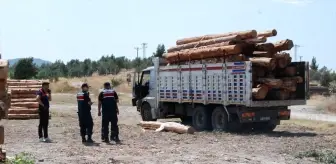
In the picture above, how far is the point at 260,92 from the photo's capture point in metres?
17.0

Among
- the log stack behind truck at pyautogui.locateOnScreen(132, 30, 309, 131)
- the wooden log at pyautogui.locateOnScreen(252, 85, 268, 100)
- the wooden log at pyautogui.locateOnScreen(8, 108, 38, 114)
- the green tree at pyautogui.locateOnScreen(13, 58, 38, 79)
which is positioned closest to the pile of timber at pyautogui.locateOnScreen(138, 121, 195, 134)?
the log stack behind truck at pyautogui.locateOnScreen(132, 30, 309, 131)

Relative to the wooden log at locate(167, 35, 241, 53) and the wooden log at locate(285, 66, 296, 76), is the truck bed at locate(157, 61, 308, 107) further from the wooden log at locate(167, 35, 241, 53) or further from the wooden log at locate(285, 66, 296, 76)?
the wooden log at locate(167, 35, 241, 53)

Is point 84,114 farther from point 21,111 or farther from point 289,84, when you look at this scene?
point 21,111

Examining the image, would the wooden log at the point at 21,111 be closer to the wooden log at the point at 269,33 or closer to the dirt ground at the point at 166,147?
the dirt ground at the point at 166,147

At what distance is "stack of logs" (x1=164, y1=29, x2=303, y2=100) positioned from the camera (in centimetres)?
1719

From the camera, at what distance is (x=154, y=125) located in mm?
18656

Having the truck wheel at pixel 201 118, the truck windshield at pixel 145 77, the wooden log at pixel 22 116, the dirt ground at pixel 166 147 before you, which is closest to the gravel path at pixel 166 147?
the dirt ground at pixel 166 147

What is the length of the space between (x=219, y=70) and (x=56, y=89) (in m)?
40.5

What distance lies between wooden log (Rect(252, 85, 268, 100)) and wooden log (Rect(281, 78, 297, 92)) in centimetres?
78

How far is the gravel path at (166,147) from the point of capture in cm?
1134

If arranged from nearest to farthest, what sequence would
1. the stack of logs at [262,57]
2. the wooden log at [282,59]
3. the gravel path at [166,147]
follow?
the gravel path at [166,147]
the stack of logs at [262,57]
the wooden log at [282,59]

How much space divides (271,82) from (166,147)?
17.0ft

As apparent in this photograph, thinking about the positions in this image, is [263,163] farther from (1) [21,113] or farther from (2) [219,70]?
(1) [21,113]

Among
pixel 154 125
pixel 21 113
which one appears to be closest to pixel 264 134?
pixel 154 125
